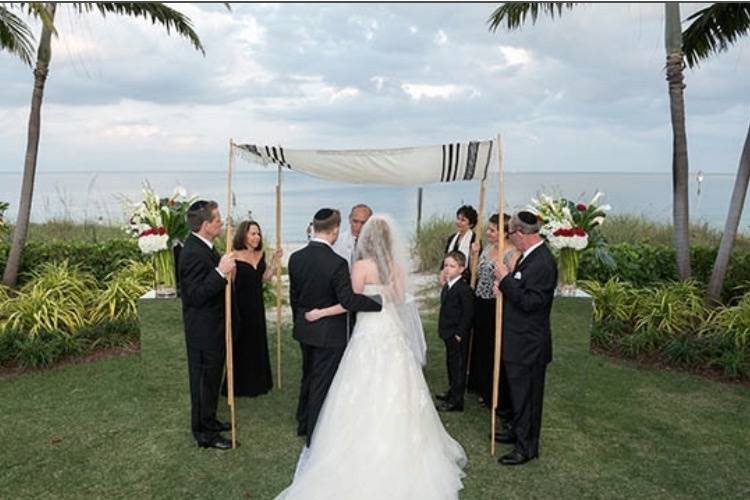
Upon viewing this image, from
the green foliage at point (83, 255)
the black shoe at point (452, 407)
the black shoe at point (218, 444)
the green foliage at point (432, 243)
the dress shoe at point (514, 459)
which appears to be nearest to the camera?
the dress shoe at point (514, 459)

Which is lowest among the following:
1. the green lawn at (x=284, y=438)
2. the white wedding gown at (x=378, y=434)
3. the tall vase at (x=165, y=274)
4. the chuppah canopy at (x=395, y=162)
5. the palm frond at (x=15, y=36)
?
the green lawn at (x=284, y=438)

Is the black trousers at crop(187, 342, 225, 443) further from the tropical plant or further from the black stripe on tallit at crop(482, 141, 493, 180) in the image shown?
the tropical plant

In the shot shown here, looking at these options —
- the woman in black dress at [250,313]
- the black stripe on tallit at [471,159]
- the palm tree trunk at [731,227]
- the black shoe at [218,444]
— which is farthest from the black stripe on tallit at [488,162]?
the palm tree trunk at [731,227]

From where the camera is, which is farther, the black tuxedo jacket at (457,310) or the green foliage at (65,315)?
the green foliage at (65,315)

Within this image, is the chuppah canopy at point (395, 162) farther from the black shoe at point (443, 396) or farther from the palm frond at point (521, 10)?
the palm frond at point (521, 10)

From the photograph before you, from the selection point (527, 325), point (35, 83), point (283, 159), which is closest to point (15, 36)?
point (35, 83)

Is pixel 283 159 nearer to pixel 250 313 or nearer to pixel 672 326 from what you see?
pixel 250 313

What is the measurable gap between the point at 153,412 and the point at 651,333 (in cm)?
598

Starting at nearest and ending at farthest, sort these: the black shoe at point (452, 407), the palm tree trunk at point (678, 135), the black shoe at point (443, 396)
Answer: the black shoe at point (452, 407), the black shoe at point (443, 396), the palm tree trunk at point (678, 135)

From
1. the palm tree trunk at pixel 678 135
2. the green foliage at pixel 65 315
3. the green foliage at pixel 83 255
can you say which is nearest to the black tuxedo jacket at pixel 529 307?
the green foliage at pixel 65 315

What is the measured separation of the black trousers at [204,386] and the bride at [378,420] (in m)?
0.86

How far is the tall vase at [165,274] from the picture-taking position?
8359mm

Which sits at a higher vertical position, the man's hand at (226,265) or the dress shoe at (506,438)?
the man's hand at (226,265)

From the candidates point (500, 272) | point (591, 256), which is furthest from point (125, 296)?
point (591, 256)
